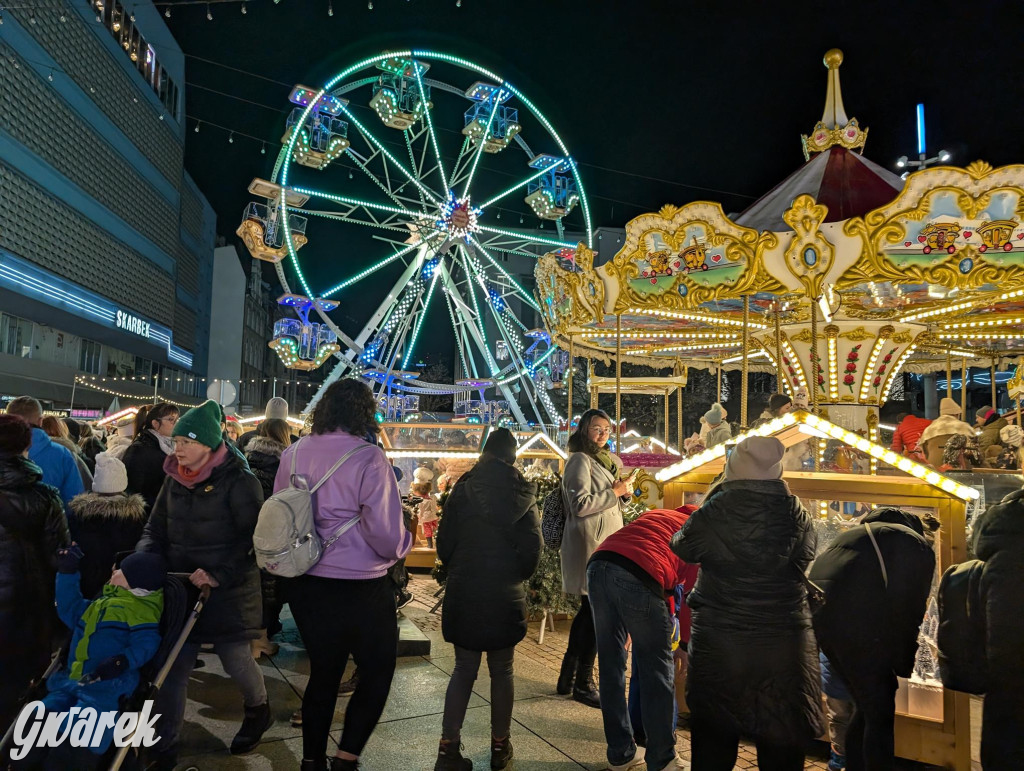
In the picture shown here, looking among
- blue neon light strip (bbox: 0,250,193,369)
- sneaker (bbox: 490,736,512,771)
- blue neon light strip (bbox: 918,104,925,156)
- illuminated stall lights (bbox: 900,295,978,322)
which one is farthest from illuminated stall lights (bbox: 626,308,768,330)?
blue neon light strip (bbox: 0,250,193,369)

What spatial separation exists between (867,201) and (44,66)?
26.4 metres

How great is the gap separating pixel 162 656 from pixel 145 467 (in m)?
1.83

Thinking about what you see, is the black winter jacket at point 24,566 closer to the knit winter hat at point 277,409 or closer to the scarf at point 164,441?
the scarf at point 164,441

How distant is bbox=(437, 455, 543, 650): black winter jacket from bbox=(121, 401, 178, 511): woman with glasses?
2125mm

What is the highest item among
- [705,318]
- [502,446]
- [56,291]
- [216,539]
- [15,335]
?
[56,291]

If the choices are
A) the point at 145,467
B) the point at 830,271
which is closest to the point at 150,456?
the point at 145,467

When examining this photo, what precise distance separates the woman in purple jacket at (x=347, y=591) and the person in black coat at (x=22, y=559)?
3.65ft

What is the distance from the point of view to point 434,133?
17234 millimetres

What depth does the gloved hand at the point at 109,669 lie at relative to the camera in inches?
108

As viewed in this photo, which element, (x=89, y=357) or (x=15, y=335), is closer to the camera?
(x=15, y=335)

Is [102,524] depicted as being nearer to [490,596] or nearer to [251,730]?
[251,730]

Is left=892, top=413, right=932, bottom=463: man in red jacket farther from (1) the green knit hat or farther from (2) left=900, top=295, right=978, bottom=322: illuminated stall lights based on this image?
(1) the green knit hat

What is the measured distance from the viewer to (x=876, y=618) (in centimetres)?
305

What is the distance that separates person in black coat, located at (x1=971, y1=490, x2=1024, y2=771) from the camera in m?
2.56
